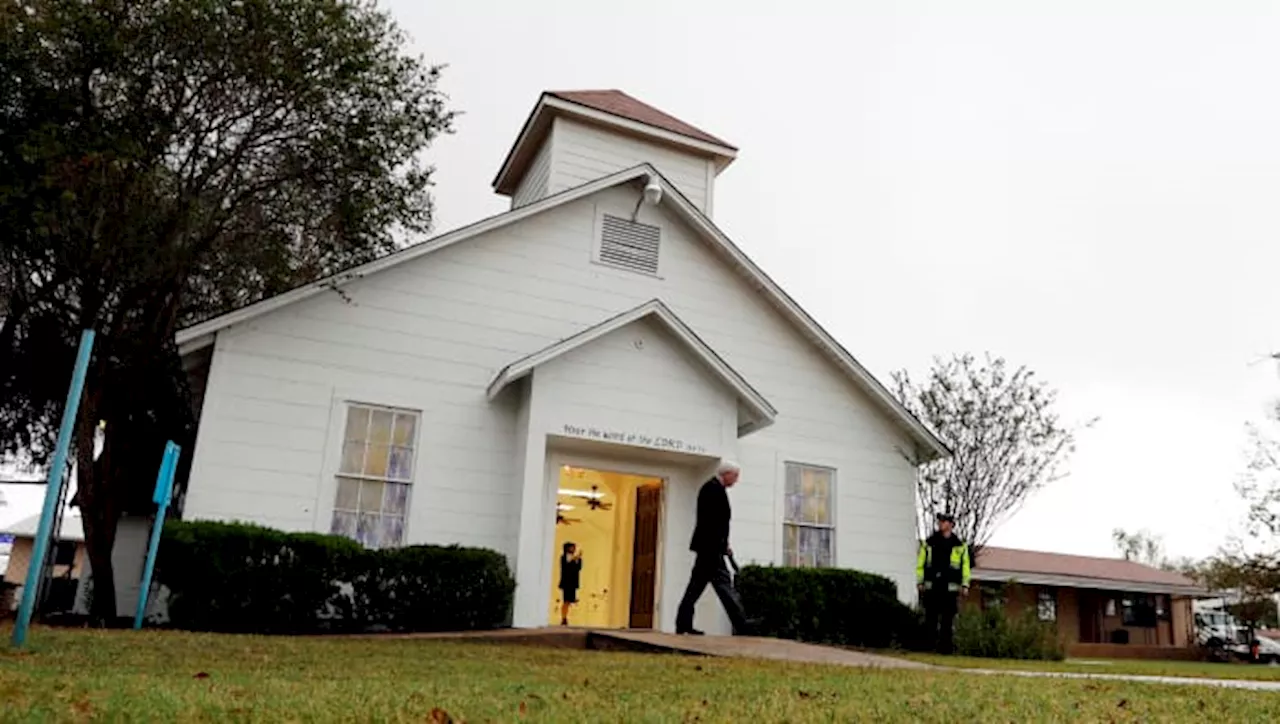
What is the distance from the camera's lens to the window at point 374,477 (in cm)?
1252

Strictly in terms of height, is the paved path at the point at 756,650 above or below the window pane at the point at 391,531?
below

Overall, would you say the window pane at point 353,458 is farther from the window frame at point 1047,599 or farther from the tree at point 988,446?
the window frame at point 1047,599

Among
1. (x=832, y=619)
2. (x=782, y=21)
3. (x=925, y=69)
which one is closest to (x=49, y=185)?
(x=832, y=619)

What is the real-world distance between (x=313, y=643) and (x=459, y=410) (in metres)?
4.88

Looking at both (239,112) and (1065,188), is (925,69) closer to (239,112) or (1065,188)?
(1065,188)

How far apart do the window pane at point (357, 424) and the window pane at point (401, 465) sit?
452 mm

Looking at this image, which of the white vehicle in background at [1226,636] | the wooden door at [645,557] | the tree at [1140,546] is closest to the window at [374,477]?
the wooden door at [645,557]

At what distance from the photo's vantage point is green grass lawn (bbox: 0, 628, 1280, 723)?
3.98 meters

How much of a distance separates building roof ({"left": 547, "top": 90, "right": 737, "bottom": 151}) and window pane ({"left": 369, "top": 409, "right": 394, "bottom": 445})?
23.5 ft

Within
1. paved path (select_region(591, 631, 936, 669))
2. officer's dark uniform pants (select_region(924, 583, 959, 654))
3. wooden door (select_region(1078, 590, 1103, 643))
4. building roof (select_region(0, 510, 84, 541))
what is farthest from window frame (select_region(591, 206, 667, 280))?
building roof (select_region(0, 510, 84, 541))

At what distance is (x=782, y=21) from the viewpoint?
18984 millimetres

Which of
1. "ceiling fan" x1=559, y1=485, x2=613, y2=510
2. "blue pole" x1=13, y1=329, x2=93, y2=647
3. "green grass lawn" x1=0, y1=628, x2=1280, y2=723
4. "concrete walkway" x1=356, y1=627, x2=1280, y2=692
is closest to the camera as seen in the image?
"green grass lawn" x1=0, y1=628, x2=1280, y2=723

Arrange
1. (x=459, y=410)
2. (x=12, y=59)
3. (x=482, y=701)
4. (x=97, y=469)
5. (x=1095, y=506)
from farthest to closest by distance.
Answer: (x=1095, y=506)
(x=97, y=469)
(x=459, y=410)
(x=12, y=59)
(x=482, y=701)

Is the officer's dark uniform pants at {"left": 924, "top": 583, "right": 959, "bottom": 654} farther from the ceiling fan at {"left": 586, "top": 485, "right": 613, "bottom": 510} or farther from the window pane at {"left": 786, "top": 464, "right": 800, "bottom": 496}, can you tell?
the ceiling fan at {"left": 586, "top": 485, "right": 613, "bottom": 510}
